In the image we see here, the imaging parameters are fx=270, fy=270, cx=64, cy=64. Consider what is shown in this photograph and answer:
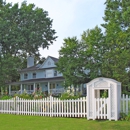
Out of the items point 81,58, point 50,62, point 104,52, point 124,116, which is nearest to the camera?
point 124,116

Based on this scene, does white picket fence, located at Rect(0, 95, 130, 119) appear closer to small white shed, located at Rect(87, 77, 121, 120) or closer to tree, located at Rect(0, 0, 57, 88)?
small white shed, located at Rect(87, 77, 121, 120)

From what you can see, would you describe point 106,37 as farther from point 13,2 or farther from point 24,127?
point 13,2

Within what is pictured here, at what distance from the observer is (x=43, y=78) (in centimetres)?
4700

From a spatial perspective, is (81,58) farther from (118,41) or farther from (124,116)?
(124,116)

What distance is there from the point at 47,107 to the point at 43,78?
102ft

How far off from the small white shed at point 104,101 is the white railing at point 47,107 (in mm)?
729

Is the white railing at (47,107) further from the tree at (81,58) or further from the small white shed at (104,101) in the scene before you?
the tree at (81,58)

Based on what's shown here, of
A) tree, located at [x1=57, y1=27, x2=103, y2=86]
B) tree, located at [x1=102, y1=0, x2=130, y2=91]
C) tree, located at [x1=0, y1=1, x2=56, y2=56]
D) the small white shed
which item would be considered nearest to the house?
tree, located at [x1=0, y1=1, x2=56, y2=56]

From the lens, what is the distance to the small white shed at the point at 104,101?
1327 centimetres

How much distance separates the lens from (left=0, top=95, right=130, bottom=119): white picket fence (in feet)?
44.5

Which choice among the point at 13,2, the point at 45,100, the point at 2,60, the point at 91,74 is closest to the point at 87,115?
the point at 45,100

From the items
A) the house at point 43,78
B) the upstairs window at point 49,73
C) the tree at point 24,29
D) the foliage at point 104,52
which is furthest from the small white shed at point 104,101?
the tree at point 24,29

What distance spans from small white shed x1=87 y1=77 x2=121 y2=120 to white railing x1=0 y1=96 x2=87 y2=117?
0.73 meters

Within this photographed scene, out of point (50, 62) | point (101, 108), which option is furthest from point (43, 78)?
point (101, 108)
